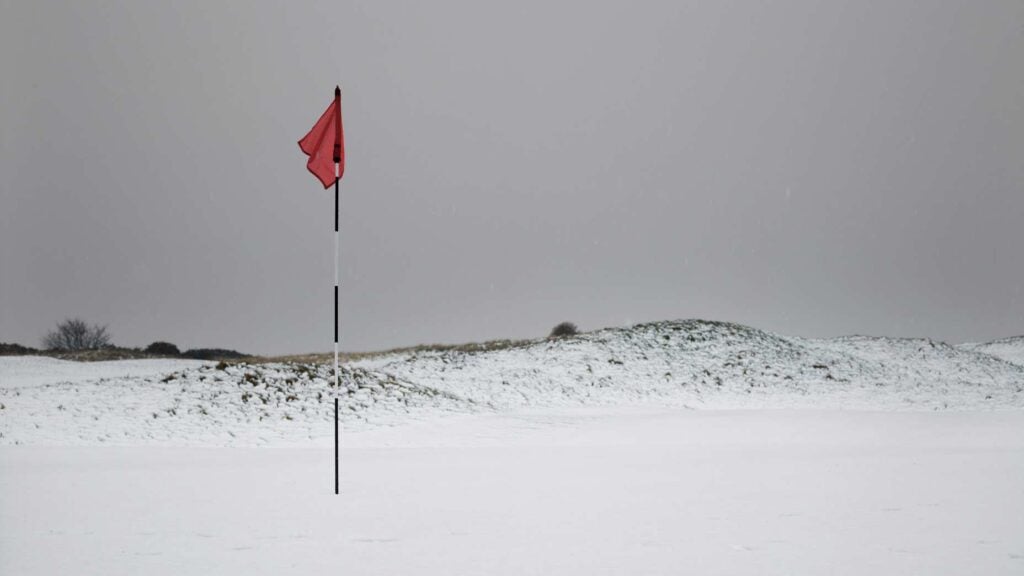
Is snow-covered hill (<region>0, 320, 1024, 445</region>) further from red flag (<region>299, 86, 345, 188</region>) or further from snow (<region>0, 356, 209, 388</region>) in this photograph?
red flag (<region>299, 86, 345, 188</region>)

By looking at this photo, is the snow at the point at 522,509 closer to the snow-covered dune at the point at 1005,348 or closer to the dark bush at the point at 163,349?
the dark bush at the point at 163,349

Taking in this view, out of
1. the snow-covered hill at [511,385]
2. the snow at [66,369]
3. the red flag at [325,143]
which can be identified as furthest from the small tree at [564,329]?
the red flag at [325,143]

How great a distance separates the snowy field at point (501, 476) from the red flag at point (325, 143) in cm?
478

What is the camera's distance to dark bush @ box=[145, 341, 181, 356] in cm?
4778

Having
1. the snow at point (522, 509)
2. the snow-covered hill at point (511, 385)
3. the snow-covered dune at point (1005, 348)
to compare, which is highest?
the snow-covered dune at point (1005, 348)

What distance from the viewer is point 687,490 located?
436 inches

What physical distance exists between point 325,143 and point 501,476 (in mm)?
5905

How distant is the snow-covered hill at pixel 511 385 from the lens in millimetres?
19297

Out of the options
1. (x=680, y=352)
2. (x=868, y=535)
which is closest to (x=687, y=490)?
(x=868, y=535)

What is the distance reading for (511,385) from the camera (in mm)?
29219

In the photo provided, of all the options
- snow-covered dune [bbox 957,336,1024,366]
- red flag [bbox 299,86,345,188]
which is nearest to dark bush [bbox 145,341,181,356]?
red flag [bbox 299,86,345,188]

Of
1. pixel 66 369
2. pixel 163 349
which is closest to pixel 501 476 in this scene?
pixel 66 369

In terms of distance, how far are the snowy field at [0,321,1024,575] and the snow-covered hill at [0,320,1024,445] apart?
4.6 inches

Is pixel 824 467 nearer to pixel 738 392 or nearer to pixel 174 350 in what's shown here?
pixel 738 392
